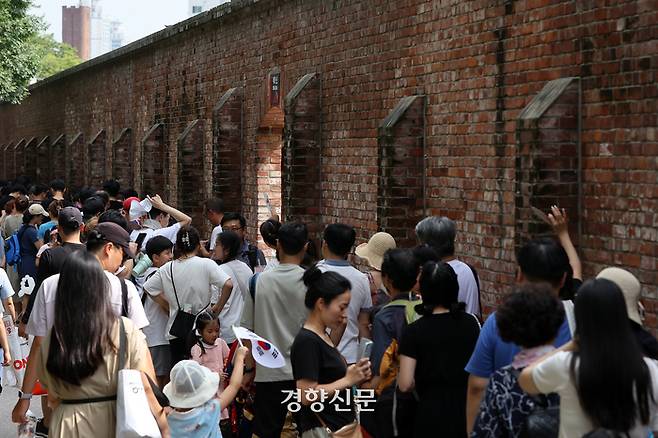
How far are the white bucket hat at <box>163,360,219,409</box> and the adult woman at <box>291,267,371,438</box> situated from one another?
1.54ft

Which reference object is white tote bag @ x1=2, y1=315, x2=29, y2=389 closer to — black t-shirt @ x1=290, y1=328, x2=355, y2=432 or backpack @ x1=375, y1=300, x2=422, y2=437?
black t-shirt @ x1=290, y1=328, x2=355, y2=432

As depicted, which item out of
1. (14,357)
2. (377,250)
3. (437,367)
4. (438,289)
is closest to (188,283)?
(377,250)

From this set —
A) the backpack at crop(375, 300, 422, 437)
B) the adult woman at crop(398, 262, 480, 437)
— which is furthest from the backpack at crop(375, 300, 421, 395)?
the adult woman at crop(398, 262, 480, 437)

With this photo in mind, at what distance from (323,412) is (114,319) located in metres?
1.22

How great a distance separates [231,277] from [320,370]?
11.1ft

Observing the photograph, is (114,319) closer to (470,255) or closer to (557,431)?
(557,431)

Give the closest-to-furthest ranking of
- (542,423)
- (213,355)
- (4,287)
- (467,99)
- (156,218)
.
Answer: (542,423) < (213,355) < (4,287) < (467,99) < (156,218)

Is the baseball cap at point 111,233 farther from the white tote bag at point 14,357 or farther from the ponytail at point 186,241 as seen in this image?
the white tote bag at point 14,357

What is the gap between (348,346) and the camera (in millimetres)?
8156

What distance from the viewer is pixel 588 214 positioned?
960 centimetres

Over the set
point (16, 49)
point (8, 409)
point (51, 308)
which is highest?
point (16, 49)

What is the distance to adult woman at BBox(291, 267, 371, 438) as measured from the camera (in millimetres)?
6430

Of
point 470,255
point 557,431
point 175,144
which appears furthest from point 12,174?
point 557,431

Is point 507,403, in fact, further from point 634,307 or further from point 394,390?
point 394,390
